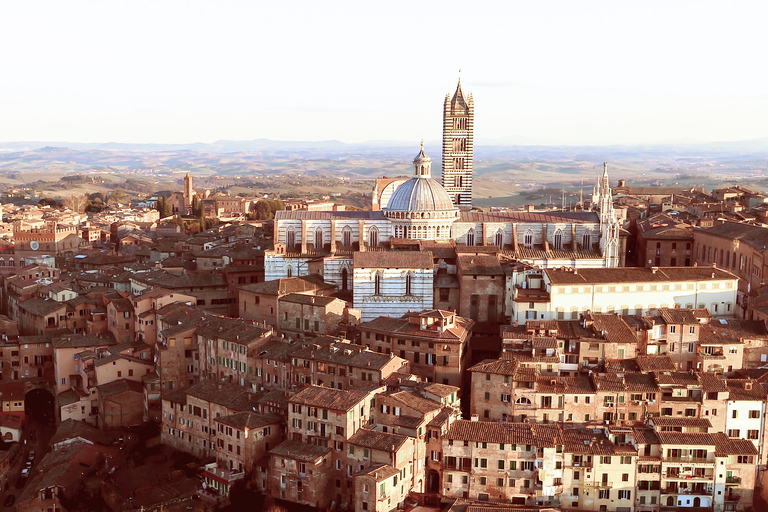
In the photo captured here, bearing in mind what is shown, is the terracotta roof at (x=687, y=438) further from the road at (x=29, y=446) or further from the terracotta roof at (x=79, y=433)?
the road at (x=29, y=446)

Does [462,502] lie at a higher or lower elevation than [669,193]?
lower

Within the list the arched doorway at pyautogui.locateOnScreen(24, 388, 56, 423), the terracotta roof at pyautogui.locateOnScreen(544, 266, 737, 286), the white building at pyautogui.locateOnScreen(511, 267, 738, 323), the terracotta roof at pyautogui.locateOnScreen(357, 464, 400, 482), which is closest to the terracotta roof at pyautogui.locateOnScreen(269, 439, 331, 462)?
the terracotta roof at pyautogui.locateOnScreen(357, 464, 400, 482)

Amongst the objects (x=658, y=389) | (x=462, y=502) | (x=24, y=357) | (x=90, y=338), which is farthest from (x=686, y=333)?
(x=24, y=357)

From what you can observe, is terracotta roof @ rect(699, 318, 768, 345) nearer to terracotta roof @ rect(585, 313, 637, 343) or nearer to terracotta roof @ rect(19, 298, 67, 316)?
terracotta roof @ rect(585, 313, 637, 343)

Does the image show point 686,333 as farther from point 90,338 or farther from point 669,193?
point 669,193

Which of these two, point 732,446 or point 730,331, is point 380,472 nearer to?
point 732,446

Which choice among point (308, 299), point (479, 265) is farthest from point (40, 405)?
point (479, 265)

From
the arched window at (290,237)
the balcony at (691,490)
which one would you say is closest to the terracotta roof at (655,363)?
the balcony at (691,490)
